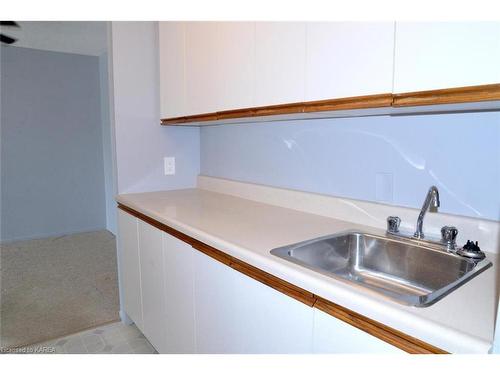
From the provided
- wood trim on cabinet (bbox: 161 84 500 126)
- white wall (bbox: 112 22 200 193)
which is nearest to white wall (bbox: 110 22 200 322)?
white wall (bbox: 112 22 200 193)

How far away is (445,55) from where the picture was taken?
2.80 ft

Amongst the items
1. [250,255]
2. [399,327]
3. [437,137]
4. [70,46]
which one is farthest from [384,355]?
[70,46]

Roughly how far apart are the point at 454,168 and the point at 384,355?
71 cm

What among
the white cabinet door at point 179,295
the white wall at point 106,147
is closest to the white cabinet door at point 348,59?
the white cabinet door at point 179,295

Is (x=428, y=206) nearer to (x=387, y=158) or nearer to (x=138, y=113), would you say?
(x=387, y=158)

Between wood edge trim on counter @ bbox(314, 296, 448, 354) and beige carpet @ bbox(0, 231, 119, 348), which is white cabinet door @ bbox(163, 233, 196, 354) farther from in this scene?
beige carpet @ bbox(0, 231, 119, 348)

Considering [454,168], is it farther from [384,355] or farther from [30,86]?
[30,86]

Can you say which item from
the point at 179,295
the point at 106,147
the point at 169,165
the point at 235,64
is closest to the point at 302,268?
the point at 179,295

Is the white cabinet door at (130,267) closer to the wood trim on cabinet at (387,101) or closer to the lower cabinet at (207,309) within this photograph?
the lower cabinet at (207,309)

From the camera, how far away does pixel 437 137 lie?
1173 millimetres

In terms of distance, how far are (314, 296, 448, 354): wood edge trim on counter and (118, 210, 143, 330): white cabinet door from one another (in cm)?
134

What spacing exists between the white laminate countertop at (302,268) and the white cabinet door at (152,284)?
0.13m

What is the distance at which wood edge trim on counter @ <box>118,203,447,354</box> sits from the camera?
686mm

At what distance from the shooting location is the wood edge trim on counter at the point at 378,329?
671mm
